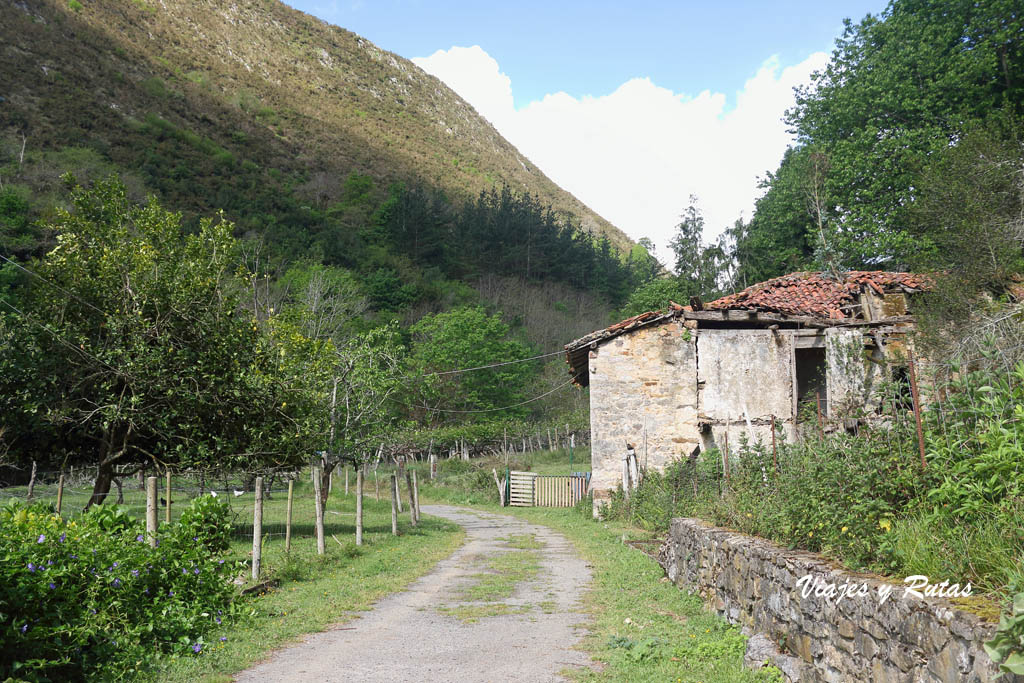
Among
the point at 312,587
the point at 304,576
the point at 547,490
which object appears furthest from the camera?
the point at 547,490

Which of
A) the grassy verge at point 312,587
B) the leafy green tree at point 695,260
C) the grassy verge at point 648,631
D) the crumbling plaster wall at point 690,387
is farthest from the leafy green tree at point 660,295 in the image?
the grassy verge at point 648,631

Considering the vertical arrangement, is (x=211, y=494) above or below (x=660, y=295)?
below

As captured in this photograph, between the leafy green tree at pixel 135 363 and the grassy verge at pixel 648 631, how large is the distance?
305 inches

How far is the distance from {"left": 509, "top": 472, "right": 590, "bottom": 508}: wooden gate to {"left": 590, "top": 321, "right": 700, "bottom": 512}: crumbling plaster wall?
8.22m

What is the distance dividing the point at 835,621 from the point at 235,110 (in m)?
104

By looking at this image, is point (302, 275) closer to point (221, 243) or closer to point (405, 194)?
point (405, 194)

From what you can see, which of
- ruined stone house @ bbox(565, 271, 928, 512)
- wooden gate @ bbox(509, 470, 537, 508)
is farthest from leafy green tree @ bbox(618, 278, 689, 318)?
ruined stone house @ bbox(565, 271, 928, 512)

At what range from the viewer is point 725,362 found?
1902 cm

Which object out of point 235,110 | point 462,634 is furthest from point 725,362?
point 235,110

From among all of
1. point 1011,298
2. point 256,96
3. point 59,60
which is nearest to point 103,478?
point 1011,298

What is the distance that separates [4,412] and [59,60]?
7750 centimetres

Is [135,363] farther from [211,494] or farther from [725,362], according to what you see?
[725,362]

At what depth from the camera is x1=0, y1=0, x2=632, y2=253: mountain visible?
→ 205 ft

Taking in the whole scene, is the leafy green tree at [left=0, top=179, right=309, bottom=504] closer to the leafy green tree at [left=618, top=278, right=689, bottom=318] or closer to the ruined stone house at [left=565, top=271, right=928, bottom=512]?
the ruined stone house at [left=565, top=271, right=928, bottom=512]
